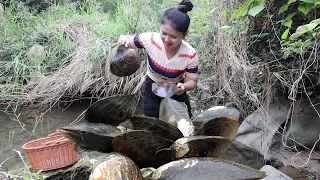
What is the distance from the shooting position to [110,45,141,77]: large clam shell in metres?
1.12

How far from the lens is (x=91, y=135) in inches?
33.9

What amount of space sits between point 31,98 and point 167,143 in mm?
3592

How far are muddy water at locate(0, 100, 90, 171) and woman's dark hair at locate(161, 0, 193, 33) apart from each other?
6.28ft

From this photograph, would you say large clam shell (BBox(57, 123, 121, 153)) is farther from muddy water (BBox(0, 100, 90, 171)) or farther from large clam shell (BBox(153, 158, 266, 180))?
muddy water (BBox(0, 100, 90, 171))

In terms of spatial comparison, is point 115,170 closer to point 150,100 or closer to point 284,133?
point 150,100

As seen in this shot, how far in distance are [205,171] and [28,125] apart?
10.9 ft

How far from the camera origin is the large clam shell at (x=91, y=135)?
0.87m

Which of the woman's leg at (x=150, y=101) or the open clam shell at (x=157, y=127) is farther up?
the open clam shell at (x=157, y=127)

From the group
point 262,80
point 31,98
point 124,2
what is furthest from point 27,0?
point 262,80

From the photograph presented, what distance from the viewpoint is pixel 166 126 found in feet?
3.02

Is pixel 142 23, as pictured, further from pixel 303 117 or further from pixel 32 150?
pixel 32 150

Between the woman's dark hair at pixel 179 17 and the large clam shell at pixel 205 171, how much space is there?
1031mm

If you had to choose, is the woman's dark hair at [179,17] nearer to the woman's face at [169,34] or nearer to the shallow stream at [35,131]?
the woman's face at [169,34]

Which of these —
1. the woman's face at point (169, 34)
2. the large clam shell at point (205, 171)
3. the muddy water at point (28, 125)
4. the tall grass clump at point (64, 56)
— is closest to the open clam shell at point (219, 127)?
the large clam shell at point (205, 171)
